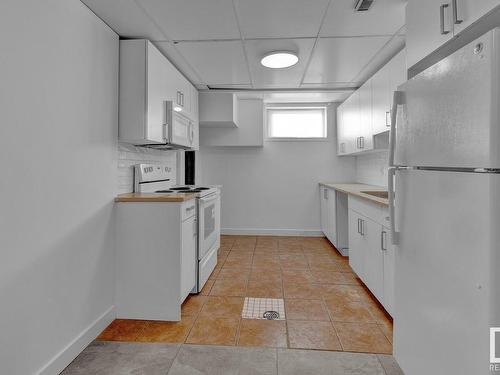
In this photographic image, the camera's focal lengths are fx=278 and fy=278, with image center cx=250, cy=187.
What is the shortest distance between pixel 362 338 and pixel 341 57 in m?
2.48

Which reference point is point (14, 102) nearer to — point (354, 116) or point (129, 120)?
point (129, 120)

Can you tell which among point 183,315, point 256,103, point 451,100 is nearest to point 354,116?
point 256,103

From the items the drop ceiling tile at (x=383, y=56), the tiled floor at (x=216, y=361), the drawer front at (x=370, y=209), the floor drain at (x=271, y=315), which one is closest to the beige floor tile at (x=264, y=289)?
the floor drain at (x=271, y=315)

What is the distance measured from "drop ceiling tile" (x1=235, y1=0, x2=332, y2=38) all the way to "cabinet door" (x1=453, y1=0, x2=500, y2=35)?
2.96ft

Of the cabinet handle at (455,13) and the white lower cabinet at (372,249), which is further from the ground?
the cabinet handle at (455,13)

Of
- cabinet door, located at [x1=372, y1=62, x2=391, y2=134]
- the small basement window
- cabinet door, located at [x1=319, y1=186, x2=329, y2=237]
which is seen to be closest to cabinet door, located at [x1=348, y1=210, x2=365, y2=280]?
cabinet door, located at [x1=372, y1=62, x2=391, y2=134]

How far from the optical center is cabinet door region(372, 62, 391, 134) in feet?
8.60

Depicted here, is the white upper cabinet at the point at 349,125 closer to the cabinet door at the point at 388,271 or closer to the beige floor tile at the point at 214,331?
the cabinet door at the point at 388,271

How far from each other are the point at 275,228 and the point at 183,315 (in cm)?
286

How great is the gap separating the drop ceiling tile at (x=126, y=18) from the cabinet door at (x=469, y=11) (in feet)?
6.20

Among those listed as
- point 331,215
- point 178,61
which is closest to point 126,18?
point 178,61

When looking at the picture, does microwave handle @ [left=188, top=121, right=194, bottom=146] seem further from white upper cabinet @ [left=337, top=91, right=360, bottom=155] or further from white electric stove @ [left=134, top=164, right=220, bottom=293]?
white upper cabinet @ [left=337, top=91, right=360, bottom=155]

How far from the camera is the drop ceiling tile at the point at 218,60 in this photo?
2551 mm

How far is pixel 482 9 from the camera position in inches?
44.2
